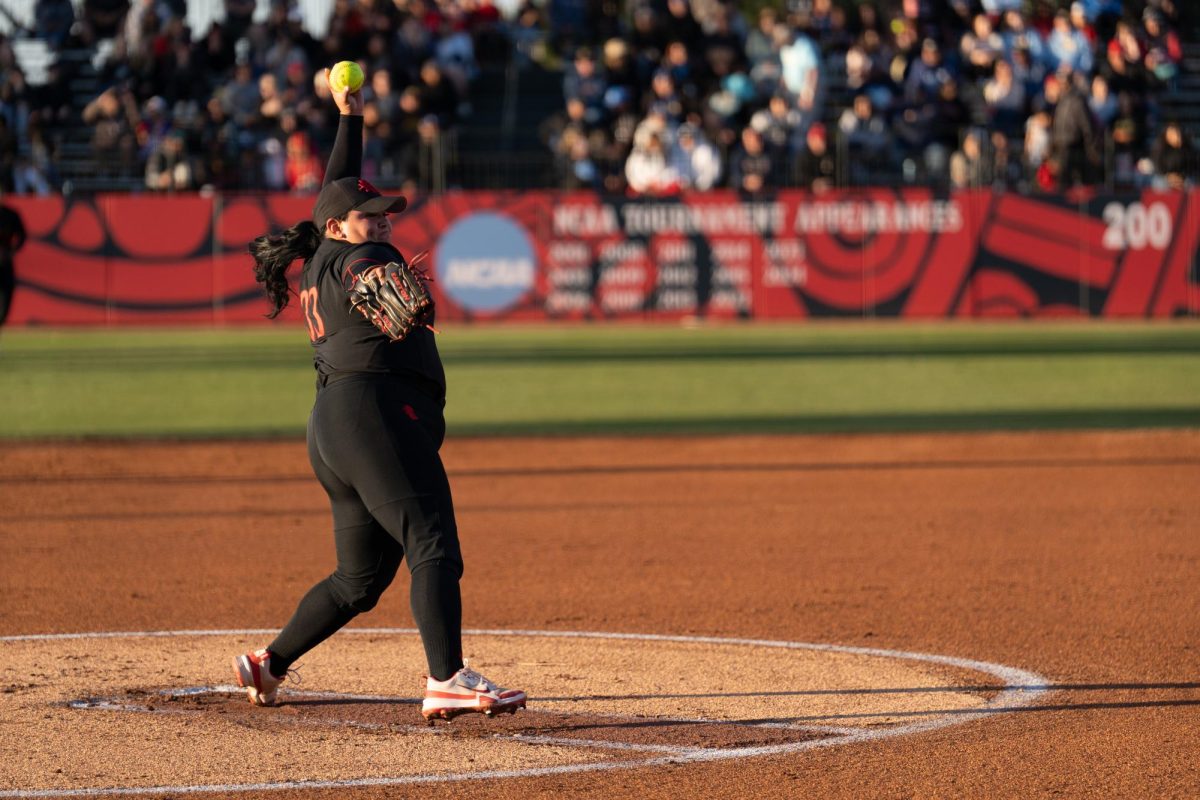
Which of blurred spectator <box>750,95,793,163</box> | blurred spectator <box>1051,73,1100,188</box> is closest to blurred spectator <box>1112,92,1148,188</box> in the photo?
blurred spectator <box>1051,73,1100,188</box>

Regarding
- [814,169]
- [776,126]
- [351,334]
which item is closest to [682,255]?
[814,169]

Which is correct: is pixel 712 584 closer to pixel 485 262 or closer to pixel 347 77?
pixel 347 77

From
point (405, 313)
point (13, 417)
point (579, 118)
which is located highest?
point (579, 118)

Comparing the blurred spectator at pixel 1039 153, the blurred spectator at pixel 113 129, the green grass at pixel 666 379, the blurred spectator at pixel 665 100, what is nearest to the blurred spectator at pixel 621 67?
the blurred spectator at pixel 665 100

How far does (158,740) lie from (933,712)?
2682 millimetres

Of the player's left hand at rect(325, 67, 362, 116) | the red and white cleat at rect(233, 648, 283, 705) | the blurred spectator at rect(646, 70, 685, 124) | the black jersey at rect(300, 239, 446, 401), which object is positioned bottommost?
the red and white cleat at rect(233, 648, 283, 705)

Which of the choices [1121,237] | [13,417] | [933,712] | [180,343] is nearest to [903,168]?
[1121,237]

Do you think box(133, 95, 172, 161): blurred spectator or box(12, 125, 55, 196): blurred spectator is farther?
box(133, 95, 172, 161): blurred spectator

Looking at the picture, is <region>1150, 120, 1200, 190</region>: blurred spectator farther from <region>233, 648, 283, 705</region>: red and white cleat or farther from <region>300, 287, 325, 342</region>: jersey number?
<region>233, 648, 283, 705</region>: red and white cleat

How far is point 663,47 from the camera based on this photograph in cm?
3203

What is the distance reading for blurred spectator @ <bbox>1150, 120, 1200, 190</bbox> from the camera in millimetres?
28625

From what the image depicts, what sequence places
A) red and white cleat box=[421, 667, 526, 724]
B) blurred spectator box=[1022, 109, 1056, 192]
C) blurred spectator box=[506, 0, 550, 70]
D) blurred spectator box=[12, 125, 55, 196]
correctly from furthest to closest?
blurred spectator box=[506, 0, 550, 70] → blurred spectator box=[12, 125, 55, 196] → blurred spectator box=[1022, 109, 1056, 192] → red and white cleat box=[421, 667, 526, 724]

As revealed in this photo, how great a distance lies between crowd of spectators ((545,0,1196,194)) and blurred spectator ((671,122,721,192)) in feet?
0.07

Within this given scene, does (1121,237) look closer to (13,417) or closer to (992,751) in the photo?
(13,417)
